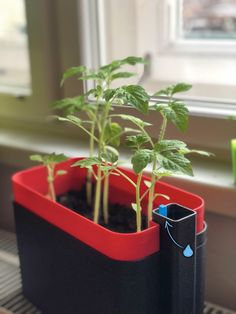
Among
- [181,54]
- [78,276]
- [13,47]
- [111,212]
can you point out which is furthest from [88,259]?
[13,47]

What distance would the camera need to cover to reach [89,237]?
2.10 ft

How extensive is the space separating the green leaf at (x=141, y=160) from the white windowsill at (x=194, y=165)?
24 cm

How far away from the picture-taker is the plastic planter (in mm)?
605

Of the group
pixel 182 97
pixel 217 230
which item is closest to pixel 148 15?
pixel 182 97

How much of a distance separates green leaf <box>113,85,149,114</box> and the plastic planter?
0.51 ft

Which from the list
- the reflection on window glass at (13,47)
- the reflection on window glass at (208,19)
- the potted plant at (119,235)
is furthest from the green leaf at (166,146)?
the reflection on window glass at (13,47)

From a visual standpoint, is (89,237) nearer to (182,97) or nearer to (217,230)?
(217,230)

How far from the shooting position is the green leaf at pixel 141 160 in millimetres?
572

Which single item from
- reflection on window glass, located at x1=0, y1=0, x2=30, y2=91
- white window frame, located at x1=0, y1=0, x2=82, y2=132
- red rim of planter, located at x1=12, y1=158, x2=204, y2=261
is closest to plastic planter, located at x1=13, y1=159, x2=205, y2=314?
red rim of planter, located at x1=12, y1=158, x2=204, y2=261

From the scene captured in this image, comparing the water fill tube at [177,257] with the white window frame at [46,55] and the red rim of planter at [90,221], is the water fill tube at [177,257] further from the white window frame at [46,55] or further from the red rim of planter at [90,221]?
the white window frame at [46,55]

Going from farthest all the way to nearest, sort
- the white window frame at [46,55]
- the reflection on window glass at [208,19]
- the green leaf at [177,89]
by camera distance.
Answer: the white window frame at [46,55] < the reflection on window glass at [208,19] < the green leaf at [177,89]

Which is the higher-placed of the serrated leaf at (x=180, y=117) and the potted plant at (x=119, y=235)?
the serrated leaf at (x=180, y=117)

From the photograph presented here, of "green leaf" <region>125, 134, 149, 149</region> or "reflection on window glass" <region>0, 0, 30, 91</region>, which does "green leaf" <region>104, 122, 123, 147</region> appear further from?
"reflection on window glass" <region>0, 0, 30, 91</region>

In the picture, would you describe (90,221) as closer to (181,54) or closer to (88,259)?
(88,259)
